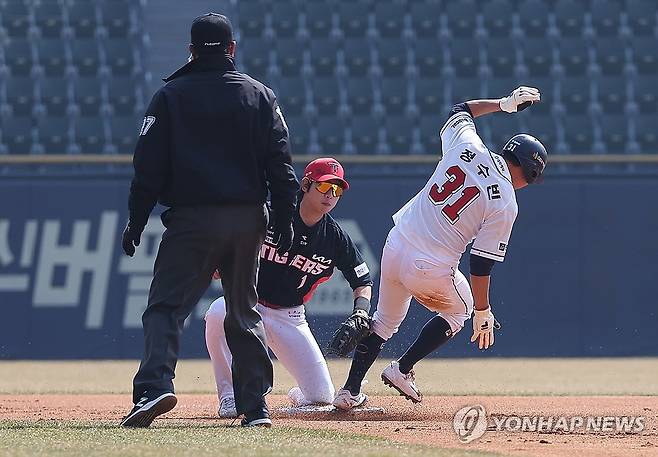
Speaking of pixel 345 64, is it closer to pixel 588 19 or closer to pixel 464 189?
pixel 588 19

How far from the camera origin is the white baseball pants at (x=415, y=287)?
6672 millimetres

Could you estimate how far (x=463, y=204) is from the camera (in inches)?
258

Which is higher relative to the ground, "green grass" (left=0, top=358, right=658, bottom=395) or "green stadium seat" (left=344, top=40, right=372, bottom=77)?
"green stadium seat" (left=344, top=40, right=372, bottom=77)

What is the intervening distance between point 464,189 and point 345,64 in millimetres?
8673

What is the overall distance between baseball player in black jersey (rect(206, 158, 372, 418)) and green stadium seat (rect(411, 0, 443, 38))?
8741 millimetres

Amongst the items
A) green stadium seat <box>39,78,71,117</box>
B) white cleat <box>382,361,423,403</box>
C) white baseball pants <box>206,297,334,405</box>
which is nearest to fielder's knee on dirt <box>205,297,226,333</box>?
white baseball pants <box>206,297,334,405</box>

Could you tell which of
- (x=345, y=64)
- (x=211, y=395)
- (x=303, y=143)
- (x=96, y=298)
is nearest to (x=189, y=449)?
(x=211, y=395)

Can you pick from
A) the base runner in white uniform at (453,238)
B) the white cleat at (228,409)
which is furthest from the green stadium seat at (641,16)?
the white cleat at (228,409)

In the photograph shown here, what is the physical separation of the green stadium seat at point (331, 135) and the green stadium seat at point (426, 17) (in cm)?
172

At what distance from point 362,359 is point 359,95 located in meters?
8.15

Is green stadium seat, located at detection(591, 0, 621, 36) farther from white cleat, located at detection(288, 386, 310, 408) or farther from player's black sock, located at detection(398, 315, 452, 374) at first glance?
white cleat, located at detection(288, 386, 310, 408)

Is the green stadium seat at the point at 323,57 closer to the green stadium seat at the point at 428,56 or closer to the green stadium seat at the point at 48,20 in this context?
the green stadium seat at the point at 428,56

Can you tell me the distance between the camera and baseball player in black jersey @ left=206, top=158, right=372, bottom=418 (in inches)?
257

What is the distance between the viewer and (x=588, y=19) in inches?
601
